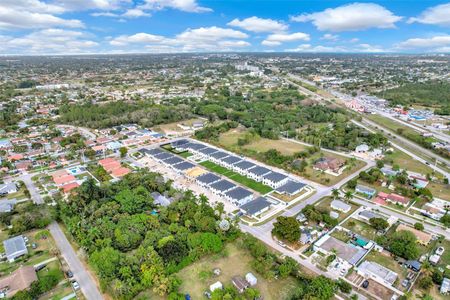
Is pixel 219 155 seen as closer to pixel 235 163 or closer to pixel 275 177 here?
pixel 235 163

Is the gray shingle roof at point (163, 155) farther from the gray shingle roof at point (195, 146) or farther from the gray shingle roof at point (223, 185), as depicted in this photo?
the gray shingle roof at point (223, 185)

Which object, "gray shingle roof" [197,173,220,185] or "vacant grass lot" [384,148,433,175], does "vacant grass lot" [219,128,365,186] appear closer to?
"vacant grass lot" [384,148,433,175]

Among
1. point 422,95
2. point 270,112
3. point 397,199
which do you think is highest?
point 422,95

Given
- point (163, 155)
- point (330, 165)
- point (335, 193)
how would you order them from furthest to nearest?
point (163, 155) < point (330, 165) < point (335, 193)

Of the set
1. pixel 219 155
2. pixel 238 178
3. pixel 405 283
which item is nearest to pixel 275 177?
pixel 238 178

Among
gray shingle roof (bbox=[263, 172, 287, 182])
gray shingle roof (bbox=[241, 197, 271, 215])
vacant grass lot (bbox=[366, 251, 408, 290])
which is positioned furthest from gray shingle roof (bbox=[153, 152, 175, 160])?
vacant grass lot (bbox=[366, 251, 408, 290])
